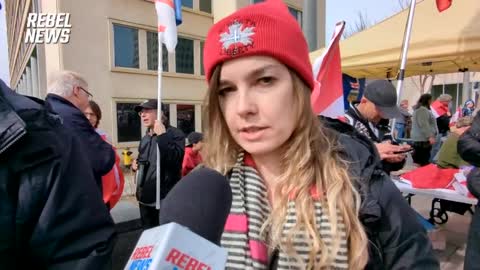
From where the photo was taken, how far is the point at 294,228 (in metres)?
1.08

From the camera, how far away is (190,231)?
0.58 metres

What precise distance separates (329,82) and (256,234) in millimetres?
1871

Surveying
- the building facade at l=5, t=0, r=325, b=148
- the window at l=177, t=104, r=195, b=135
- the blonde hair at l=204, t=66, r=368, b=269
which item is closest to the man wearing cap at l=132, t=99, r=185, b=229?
the blonde hair at l=204, t=66, r=368, b=269

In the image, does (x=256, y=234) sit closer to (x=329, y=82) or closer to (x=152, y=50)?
(x=329, y=82)

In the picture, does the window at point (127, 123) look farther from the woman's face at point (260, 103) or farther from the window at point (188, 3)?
the woman's face at point (260, 103)

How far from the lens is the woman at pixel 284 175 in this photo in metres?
1.07

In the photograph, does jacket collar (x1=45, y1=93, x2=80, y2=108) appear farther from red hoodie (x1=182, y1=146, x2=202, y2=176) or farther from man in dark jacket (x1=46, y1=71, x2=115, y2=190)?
red hoodie (x1=182, y1=146, x2=202, y2=176)

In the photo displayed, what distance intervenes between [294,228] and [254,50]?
534 mm

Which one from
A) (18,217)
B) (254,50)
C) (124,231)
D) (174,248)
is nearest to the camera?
(174,248)

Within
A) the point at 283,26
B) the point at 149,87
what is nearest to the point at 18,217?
the point at 283,26

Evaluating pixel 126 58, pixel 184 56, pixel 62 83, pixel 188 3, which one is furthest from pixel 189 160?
pixel 188 3

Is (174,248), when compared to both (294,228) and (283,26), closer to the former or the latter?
(294,228)

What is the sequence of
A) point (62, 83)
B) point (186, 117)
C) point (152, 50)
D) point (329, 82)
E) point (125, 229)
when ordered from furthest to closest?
1. point (186, 117)
2. point (152, 50)
3. point (125, 229)
4. point (62, 83)
5. point (329, 82)

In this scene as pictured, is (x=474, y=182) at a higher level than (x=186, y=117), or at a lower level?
lower
